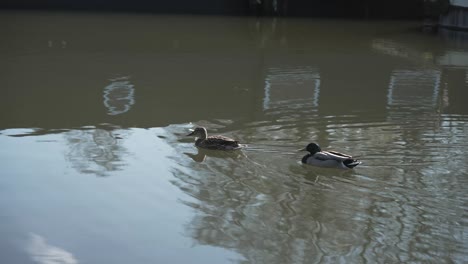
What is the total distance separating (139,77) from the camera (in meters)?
12.7

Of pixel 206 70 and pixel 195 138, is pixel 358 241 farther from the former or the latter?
pixel 206 70

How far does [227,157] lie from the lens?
8.21 meters

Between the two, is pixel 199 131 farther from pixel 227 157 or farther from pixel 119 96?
pixel 119 96

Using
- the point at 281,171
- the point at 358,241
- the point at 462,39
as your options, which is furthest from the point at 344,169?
the point at 462,39

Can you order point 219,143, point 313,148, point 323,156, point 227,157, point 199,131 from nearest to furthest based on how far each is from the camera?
point 323,156 < point 313,148 < point 227,157 < point 219,143 < point 199,131

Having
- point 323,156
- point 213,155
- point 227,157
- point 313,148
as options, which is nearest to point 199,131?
point 213,155

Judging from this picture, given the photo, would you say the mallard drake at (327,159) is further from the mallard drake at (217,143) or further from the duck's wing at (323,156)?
the mallard drake at (217,143)

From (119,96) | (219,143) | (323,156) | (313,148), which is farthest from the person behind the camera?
(119,96)

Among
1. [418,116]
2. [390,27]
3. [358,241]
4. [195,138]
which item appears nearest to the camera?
[358,241]

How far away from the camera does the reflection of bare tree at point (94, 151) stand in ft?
25.7

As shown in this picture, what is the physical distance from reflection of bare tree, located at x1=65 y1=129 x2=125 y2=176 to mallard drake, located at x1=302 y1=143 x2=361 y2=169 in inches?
74.3

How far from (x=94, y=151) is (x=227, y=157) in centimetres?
141

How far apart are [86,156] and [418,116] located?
4.42 m

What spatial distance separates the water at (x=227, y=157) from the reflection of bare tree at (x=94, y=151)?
0.03 m
